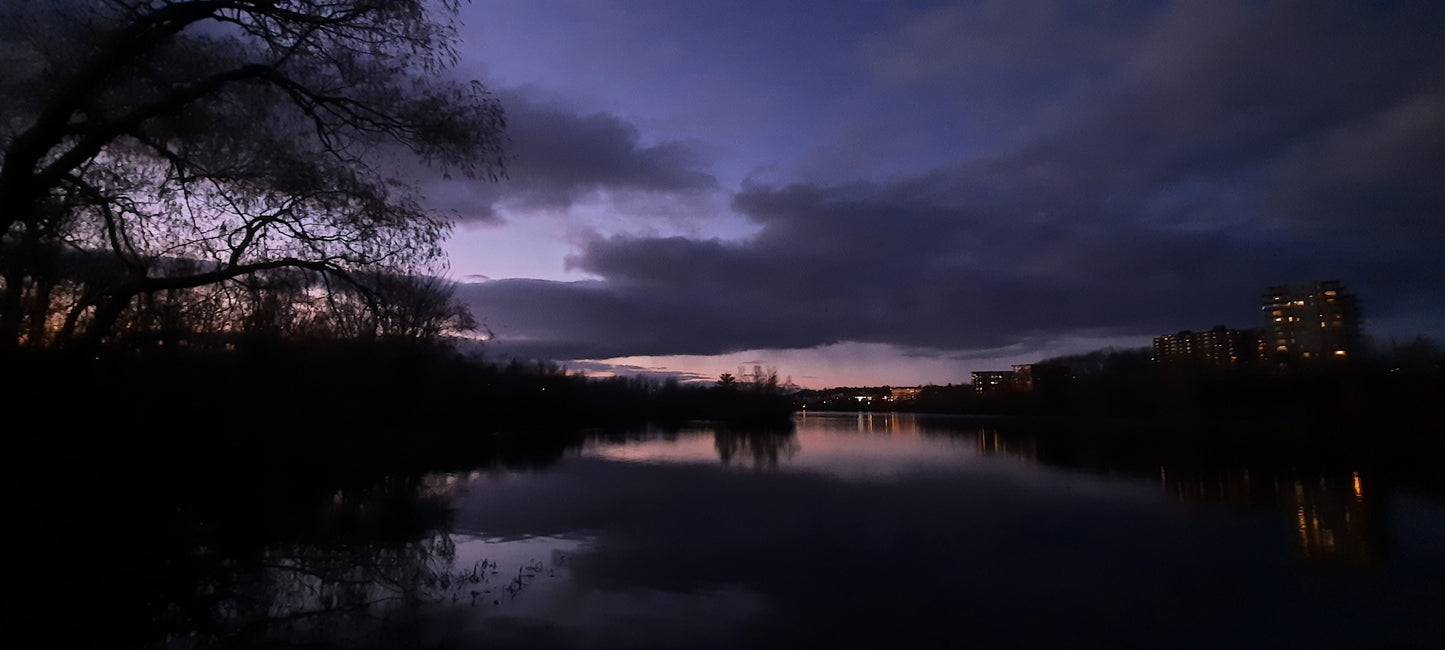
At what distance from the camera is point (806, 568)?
36.6 feet

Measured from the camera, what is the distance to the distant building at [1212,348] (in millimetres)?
53531

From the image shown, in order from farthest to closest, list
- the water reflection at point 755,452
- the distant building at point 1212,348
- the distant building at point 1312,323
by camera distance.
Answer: the distant building at point 1212,348
the distant building at point 1312,323
the water reflection at point 755,452

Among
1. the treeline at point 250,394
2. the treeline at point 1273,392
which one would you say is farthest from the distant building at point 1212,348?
the treeline at point 250,394

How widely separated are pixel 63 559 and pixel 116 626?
1289 mm

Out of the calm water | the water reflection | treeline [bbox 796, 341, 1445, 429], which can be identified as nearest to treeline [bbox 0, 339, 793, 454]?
the calm water

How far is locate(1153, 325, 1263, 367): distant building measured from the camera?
5353 cm

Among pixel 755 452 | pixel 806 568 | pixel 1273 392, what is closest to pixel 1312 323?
pixel 1273 392

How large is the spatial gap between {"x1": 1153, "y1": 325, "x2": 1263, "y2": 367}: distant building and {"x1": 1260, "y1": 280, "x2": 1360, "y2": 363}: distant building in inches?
184

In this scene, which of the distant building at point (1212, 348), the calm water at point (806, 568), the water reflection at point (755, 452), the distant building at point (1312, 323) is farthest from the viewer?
the distant building at point (1212, 348)

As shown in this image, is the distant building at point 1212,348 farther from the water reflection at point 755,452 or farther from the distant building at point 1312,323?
the water reflection at point 755,452

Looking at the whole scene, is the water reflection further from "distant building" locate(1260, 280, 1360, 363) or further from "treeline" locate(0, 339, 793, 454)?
"distant building" locate(1260, 280, 1360, 363)

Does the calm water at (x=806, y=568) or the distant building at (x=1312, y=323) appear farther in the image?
the distant building at (x=1312, y=323)

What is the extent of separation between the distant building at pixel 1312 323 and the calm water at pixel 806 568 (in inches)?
981

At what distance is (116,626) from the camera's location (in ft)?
22.9
